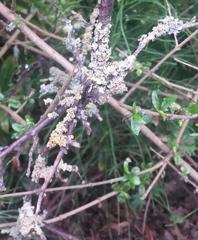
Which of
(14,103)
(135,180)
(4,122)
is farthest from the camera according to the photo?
(4,122)

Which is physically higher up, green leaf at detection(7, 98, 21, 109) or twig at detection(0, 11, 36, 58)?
twig at detection(0, 11, 36, 58)

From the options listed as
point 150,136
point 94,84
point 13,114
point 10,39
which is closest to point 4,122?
point 13,114

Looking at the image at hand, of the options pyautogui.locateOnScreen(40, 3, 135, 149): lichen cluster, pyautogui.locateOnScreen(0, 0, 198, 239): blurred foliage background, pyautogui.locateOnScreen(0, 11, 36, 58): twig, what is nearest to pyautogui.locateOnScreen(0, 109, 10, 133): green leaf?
pyautogui.locateOnScreen(0, 0, 198, 239): blurred foliage background

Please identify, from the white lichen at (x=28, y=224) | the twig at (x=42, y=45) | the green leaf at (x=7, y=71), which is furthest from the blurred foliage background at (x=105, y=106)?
the white lichen at (x=28, y=224)

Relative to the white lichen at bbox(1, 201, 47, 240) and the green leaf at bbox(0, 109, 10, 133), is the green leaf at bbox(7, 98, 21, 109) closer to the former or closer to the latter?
the green leaf at bbox(0, 109, 10, 133)

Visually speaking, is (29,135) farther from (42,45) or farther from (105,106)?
(105,106)

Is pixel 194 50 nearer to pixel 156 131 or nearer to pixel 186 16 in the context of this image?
pixel 186 16

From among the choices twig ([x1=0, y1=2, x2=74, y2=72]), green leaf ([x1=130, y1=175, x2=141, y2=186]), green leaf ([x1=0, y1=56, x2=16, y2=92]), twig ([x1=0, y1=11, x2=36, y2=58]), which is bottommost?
green leaf ([x1=130, y1=175, x2=141, y2=186])

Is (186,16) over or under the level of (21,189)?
over

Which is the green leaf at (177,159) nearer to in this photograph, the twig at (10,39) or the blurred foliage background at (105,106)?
the blurred foliage background at (105,106)

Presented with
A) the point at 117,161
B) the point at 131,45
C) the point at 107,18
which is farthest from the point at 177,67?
the point at 107,18

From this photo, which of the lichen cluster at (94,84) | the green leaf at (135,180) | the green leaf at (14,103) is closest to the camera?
the lichen cluster at (94,84)
